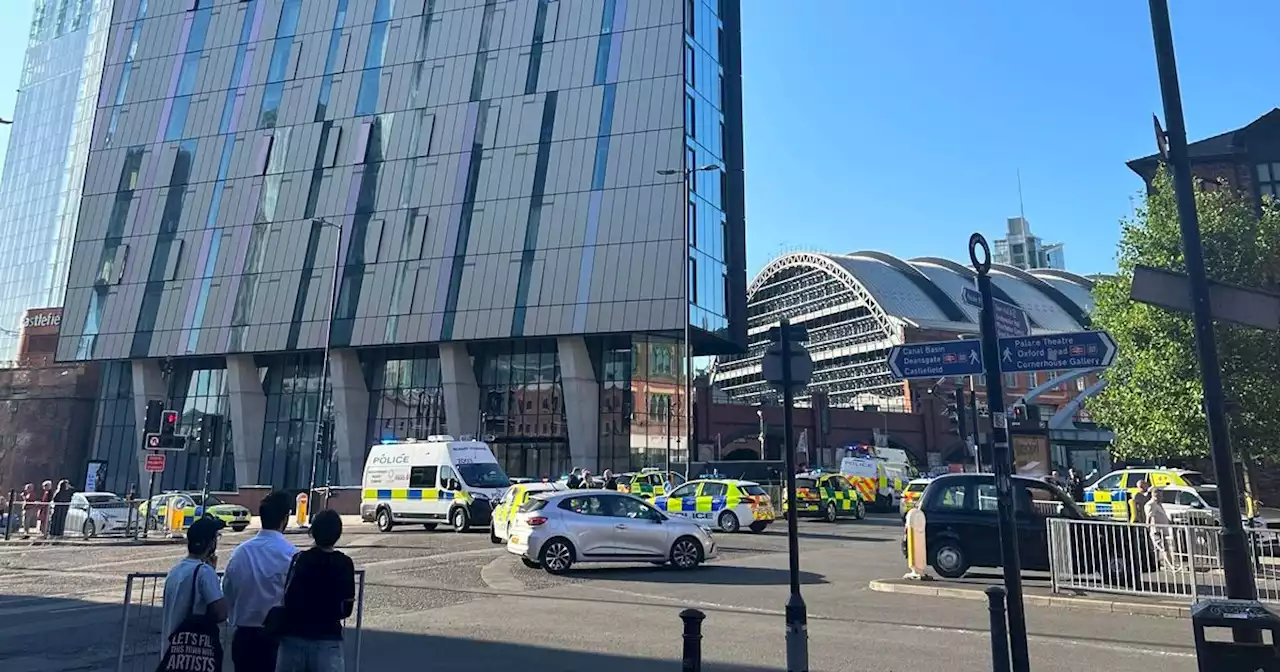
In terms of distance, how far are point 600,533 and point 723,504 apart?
31.2ft

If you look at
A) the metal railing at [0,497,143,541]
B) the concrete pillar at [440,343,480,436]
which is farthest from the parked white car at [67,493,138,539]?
the concrete pillar at [440,343,480,436]

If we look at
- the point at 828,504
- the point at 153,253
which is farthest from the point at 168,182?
the point at 828,504

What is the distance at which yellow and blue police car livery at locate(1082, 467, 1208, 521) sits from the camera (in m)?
23.2

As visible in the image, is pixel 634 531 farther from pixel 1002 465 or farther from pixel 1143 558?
pixel 1002 465

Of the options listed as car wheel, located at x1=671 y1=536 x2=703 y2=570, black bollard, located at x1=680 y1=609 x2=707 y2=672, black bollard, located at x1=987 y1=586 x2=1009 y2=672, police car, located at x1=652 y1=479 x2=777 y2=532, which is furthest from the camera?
police car, located at x1=652 y1=479 x2=777 y2=532

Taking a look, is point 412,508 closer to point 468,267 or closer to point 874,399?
point 468,267

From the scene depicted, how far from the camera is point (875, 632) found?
921cm

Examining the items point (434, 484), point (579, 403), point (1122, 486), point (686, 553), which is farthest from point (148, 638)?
point (579, 403)

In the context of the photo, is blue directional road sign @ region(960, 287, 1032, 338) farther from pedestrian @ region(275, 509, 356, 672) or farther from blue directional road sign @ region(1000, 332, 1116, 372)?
pedestrian @ region(275, 509, 356, 672)

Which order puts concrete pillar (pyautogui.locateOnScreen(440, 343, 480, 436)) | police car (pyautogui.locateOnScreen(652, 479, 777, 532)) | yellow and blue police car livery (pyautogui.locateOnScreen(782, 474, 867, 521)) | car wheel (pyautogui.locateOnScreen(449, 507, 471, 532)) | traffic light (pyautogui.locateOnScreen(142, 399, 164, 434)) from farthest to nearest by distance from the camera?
concrete pillar (pyautogui.locateOnScreen(440, 343, 480, 436))
yellow and blue police car livery (pyautogui.locateOnScreen(782, 474, 867, 521))
car wheel (pyautogui.locateOnScreen(449, 507, 471, 532))
police car (pyautogui.locateOnScreen(652, 479, 777, 532))
traffic light (pyautogui.locateOnScreen(142, 399, 164, 434))

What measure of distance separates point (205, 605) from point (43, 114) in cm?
11250

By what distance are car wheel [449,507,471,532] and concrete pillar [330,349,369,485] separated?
23.9 meters

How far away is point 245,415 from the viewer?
49.1 m

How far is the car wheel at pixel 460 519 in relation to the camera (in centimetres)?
2489
